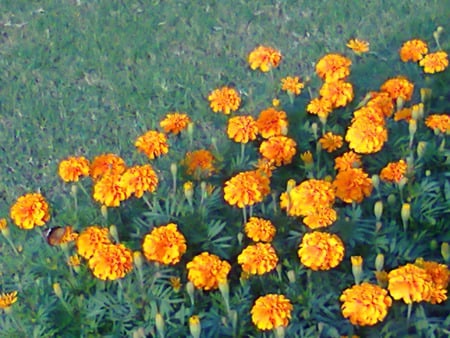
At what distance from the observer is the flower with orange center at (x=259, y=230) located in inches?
104

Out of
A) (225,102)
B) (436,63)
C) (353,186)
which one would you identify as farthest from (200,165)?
(436,63)

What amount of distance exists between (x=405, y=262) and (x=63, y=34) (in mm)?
2694

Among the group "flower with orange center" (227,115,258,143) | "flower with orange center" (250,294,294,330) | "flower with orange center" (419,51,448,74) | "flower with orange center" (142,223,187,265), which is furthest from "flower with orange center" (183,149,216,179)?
"flower with orange center" (419,51,448,74)

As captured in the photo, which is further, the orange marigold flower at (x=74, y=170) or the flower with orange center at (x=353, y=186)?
the orange marigold flower at (x=74, y=170)

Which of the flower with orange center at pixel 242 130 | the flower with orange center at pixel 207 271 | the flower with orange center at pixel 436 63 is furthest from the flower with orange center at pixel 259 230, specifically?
the flower with orange center at pixel 436 63

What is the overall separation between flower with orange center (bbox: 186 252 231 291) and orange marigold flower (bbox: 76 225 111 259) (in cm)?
27

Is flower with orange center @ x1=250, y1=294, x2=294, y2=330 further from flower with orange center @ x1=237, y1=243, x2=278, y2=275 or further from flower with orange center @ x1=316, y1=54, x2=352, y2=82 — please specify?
flower with orange center @ x1=316, y1=54, x2=352, y2=82

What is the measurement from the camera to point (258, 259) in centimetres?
251

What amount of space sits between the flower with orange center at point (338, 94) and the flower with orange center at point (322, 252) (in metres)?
0.76

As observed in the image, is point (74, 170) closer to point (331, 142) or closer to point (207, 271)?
point (207, 271)

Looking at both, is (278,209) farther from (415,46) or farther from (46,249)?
(415,46)

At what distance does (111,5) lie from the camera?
16.4ft

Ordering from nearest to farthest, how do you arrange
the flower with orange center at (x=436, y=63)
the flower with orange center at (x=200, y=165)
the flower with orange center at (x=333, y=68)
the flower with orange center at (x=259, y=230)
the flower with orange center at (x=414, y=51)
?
the flower with orange center at (x=259, y=230) < the flower with orange center at (x=200, y=165) < the flower with orange center at (x=333, y=68) < the flower with orange center at (x=436, y=63) < the flower with orange center at (x=414, y=51)

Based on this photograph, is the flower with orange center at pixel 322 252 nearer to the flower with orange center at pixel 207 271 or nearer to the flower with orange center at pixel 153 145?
the flower with orange center at pixel 207 271
